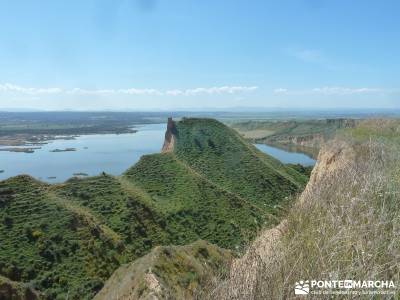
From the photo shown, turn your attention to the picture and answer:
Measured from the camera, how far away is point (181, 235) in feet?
133

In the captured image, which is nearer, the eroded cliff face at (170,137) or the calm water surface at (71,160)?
the eroded cliff face at (170,137)

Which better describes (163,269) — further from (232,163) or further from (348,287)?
(232,163)

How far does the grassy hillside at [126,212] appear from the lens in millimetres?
29984

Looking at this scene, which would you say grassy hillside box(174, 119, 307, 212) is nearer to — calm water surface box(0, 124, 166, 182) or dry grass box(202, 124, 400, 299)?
calm water surface box(0, 124, 166, 182)

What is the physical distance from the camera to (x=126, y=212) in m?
40.8

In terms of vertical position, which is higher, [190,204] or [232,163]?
[232,163]

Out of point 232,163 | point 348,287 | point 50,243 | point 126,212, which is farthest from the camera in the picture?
point 232,163

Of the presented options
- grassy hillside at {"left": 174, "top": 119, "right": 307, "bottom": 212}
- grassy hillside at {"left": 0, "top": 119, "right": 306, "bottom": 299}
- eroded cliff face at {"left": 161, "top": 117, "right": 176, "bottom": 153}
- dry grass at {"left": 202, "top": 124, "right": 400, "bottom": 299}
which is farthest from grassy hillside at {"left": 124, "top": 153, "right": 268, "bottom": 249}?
dry grass at {"left": 202, "top": 124, "right": 400, "bottom": 299}

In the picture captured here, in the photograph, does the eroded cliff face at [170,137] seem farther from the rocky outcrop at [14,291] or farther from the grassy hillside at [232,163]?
the rocky outcrop at [14,291]

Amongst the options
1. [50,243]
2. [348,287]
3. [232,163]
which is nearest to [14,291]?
[50,243]

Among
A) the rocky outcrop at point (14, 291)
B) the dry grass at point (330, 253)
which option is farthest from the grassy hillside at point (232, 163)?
the dry grass at point (330, 253)

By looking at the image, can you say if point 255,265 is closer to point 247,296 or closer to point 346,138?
point 247,296

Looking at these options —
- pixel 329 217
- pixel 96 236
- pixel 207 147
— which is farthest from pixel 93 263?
pixel 207 147

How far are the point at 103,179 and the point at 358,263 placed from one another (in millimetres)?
44555
